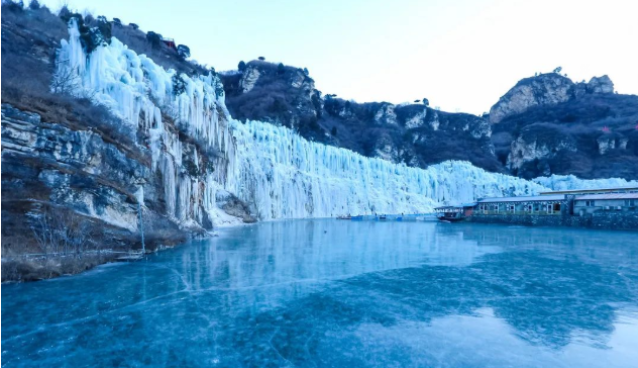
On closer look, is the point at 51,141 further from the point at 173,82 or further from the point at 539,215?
the point at 539,215

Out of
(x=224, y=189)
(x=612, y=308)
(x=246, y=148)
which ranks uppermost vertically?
(x=246, y=148)

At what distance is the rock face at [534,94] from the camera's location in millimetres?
110688

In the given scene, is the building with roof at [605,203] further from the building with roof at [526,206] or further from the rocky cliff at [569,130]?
the rocky cliff at [569,130]

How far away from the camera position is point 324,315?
29.2ft

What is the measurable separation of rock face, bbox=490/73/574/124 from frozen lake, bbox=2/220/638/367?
11849 cm

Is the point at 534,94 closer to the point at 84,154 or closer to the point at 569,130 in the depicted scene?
the point at 569,130

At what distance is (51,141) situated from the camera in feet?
44.8

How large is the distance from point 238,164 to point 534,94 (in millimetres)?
110267

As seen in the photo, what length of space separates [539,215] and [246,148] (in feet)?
127

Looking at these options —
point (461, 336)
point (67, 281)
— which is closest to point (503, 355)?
point (461, 336)

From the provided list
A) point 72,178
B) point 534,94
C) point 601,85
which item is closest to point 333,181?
point 72,178

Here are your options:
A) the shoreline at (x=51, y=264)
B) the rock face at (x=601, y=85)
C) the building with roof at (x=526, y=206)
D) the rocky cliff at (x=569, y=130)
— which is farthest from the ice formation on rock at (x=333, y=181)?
the rock face at (x=601, y=85)

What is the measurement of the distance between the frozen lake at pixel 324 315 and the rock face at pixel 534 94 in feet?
389

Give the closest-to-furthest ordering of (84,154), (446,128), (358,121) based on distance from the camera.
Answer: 1. (84,154)
2. (358,121)
3. (446,128)
